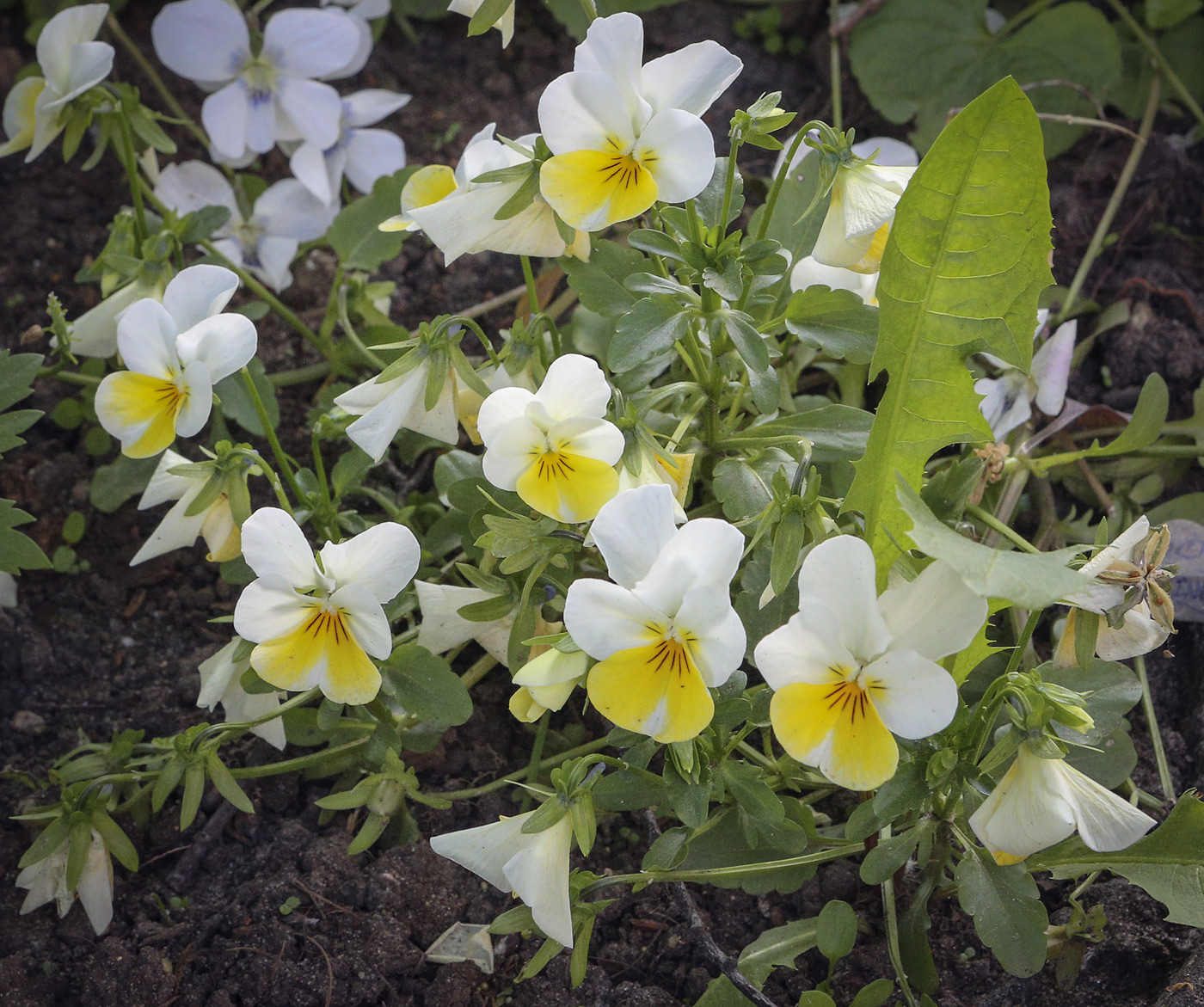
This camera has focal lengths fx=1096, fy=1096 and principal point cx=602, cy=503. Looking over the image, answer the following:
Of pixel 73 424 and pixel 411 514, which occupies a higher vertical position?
pixel 411 514

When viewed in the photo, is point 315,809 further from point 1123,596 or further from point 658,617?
point 1123,596

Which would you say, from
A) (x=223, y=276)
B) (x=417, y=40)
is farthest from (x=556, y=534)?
(x=417, y=40)

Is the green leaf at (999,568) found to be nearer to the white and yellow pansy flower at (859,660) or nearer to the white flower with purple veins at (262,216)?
the white and yellow pansy flower at (859,660)

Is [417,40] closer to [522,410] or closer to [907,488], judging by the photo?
[522,410]

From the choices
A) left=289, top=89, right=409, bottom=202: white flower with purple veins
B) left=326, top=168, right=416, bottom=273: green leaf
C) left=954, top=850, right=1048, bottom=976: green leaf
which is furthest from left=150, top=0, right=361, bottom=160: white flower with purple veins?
left=954, top=850, right=1048, bottom=976: green leaf

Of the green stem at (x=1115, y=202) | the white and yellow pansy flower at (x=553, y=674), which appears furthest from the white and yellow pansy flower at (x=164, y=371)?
the green stem at (x=1115, y=202)

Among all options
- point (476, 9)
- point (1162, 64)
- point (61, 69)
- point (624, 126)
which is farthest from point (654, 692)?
point (1162, 64)
